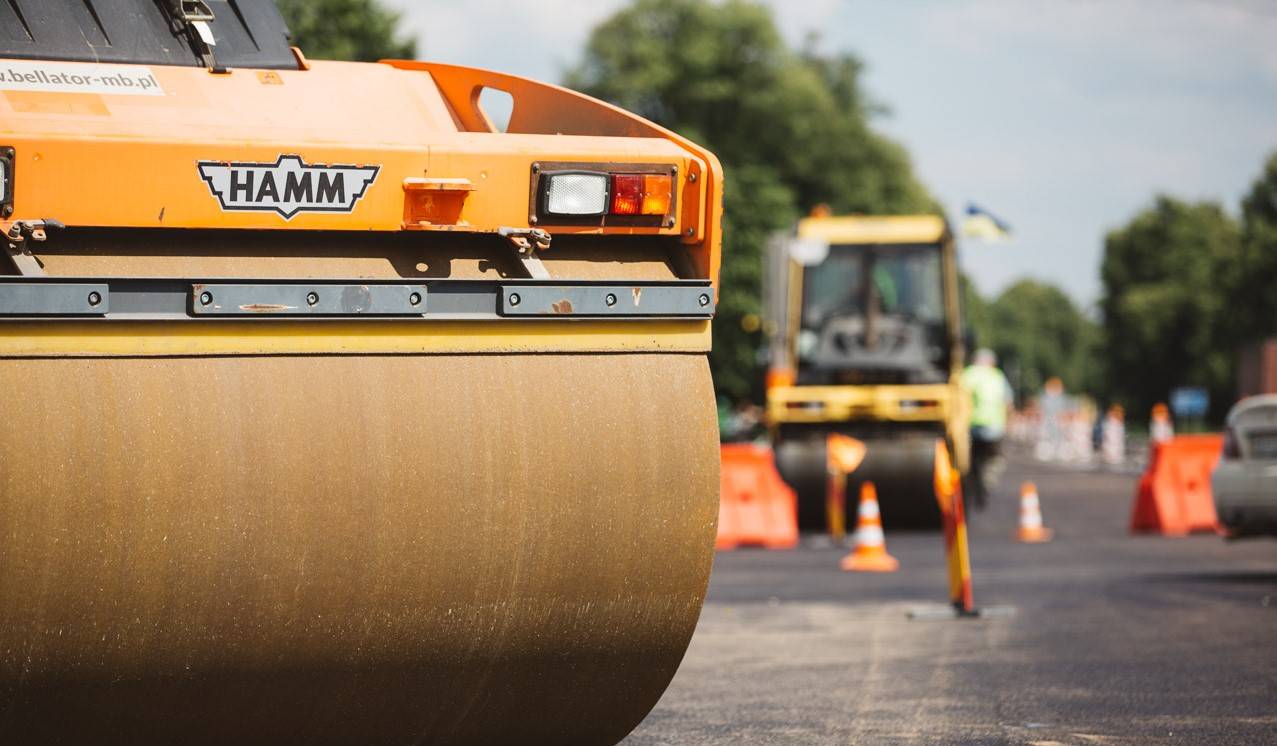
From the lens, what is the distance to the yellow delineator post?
1934 centimetres

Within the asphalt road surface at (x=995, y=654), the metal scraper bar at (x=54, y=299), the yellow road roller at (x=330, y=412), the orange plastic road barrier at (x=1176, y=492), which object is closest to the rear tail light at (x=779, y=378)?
the orange plastic road barrier at (x=1176, y=492)

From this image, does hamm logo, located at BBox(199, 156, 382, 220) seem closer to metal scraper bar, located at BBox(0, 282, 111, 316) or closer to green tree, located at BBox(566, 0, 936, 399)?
metal scraper bar, located at BBox(0, 282, 111, 316)

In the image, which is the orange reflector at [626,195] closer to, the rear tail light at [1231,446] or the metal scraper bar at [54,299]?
the metal scraper bar at [54,299]

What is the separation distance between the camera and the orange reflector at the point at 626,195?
5.04 m

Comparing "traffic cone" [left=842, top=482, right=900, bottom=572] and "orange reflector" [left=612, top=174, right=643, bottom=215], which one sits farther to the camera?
"traffic cone" [left=842, top=482, right=900, bottom=572]

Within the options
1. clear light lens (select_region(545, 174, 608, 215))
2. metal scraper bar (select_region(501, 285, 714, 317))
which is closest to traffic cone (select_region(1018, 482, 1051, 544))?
metal scraper bar (select_region(501, 285, 714, 317))

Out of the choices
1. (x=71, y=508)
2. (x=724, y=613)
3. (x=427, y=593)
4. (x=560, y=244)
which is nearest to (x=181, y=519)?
(x=71, y=508)

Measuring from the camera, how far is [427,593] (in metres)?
4.86

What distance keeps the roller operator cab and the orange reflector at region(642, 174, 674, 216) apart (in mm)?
14745

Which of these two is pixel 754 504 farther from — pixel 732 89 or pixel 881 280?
pixel 732 89

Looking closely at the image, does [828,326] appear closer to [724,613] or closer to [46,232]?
[724,613]

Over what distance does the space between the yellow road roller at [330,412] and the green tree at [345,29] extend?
27436mm

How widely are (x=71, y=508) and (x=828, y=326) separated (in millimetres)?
17149

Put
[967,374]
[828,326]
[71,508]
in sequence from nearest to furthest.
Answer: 1. [71,508]
2. [828,326]
3. [967,374]
